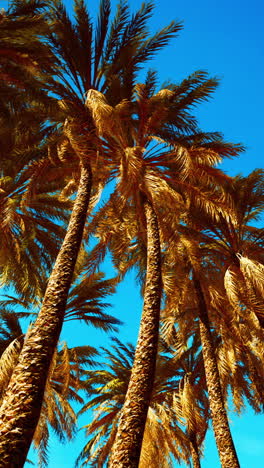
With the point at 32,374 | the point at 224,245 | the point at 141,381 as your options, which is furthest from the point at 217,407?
the point at 32,374

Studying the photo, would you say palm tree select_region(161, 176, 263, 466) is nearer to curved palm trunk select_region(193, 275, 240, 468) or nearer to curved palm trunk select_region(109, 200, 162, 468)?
curved palm trunk select_region(193, 275, 240, 468)

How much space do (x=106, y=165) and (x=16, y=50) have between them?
3.81m

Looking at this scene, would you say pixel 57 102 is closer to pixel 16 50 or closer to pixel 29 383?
pixel 16 50

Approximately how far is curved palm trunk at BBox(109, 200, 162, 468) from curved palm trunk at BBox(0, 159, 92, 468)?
58.5 inches

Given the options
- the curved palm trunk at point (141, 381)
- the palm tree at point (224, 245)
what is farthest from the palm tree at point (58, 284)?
the palm tree at point (224, 245)

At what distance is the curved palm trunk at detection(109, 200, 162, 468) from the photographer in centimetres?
627

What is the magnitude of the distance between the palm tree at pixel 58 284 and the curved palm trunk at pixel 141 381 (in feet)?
4.95

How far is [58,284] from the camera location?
7684 mm

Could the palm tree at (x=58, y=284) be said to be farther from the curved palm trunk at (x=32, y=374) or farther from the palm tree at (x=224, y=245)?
the palm tree at (x=224, y=245)

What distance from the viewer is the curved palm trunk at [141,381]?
247 inches

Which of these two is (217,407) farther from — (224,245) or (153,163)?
(153,163)

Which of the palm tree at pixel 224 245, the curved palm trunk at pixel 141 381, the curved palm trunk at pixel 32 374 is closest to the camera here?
the curved palm trunk at pixel 32 374

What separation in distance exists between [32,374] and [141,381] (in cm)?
205

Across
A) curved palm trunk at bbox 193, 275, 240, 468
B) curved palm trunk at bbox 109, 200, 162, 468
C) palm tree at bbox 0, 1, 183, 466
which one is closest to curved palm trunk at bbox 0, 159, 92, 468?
palm tree at bbox 0, 1, 183, 466
